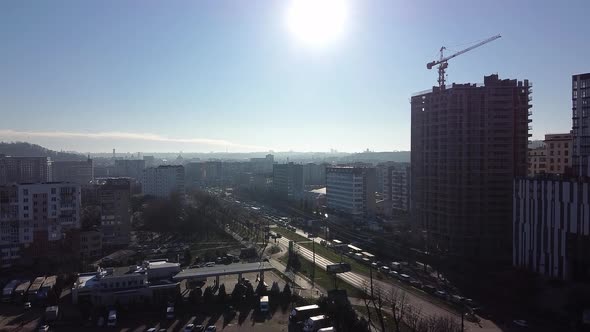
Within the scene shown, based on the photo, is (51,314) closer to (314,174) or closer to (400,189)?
(400,189)

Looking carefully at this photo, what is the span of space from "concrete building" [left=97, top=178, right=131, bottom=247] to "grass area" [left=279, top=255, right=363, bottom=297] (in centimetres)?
817

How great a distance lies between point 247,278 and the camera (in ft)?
49.8

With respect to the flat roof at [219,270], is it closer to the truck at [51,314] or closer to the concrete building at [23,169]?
the truck at [51,314]

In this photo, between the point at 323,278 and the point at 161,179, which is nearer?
the point at 323,278

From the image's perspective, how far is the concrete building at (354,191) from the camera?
2728 cm

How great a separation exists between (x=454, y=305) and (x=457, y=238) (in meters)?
6.06

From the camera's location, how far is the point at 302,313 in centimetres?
1170

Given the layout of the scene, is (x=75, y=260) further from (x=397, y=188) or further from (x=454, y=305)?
(x=397, y=188)

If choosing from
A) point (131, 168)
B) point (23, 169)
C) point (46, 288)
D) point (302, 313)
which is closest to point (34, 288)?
point (46, 288)

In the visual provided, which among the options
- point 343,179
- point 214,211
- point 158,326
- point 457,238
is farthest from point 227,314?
point 343,179

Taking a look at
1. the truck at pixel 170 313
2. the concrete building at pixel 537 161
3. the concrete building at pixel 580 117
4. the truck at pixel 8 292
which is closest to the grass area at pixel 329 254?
the truck at pixel 170 313

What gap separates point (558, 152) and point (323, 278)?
1380cm

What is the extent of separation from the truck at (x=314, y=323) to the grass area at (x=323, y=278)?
99.3 inches

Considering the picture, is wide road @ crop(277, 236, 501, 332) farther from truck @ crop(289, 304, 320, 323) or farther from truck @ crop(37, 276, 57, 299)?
truck @ crop(37, 276, 57, 299)
